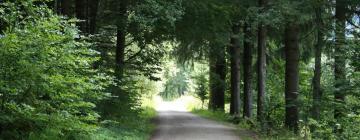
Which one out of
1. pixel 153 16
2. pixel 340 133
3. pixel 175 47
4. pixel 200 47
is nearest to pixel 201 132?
pixel 153 16

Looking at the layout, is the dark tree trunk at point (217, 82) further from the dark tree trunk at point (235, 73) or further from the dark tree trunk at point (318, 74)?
the dark tree trunk at point (318, 74)

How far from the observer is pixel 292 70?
19.8 metres

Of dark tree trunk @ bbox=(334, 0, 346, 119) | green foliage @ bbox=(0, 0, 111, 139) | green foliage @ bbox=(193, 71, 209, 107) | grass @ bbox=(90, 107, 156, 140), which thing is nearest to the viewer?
green foliage @ bbox=(0, 0, 111, 139)

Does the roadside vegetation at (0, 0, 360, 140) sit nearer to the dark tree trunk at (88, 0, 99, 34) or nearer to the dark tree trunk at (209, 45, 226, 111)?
the dark tree trunk at (88, 0, 99, 34)

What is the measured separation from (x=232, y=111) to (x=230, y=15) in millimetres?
9445

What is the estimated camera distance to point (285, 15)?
17938 mm

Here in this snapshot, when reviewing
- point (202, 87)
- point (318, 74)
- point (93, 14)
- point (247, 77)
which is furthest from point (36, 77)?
point (202, 87)

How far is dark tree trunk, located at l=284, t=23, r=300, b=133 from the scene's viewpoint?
1948 centimetres

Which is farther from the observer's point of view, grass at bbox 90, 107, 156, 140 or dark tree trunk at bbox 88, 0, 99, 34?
dark tree trunk at bbox 88, 0, 99, 34

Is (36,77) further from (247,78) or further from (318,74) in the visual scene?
(247,78)

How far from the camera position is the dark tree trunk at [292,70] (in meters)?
19.5

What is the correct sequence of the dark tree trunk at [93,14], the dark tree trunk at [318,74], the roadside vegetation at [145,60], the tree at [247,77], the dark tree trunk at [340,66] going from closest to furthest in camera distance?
the roadside vegetation at [145,60]
the dark tree trunk at [340,66]
the dark tree trunk at [318,74]
the dark tree trunk at [93,14]
the tree at [247,77]

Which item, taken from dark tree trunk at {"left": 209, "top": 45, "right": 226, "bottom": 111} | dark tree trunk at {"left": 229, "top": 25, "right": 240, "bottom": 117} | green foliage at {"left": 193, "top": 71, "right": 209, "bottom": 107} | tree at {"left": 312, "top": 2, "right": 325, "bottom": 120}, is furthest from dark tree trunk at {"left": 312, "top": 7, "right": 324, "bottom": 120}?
green foliage at {"left": 193, "top": 71, "right": 209, "bottom": 107}

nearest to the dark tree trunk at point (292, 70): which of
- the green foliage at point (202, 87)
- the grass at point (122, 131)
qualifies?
the grass at point (122, 131)
